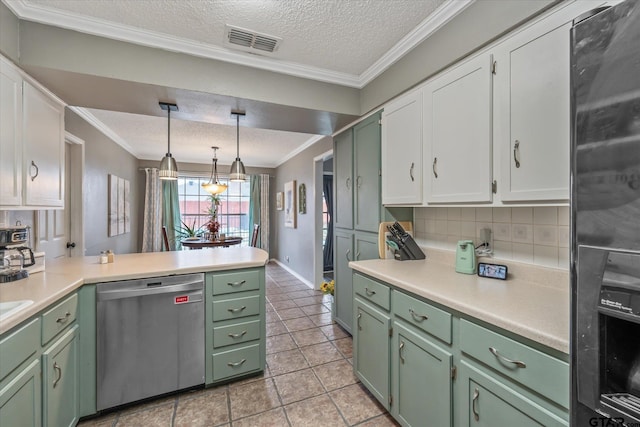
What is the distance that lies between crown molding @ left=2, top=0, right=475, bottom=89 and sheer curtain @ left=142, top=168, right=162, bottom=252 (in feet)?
15.5

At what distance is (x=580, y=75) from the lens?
710 mm

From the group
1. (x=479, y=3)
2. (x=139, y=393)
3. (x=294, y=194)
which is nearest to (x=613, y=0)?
(x=479, y=3)

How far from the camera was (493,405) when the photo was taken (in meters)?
1.11

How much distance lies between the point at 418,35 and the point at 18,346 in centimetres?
275

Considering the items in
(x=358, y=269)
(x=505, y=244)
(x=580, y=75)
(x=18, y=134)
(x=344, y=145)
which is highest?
(x=344, y=145)

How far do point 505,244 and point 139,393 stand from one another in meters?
2.59

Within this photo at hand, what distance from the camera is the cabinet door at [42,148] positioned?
1805mm

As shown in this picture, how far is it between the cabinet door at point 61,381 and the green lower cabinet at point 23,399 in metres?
0.06

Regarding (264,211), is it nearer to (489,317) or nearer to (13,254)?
(13,254)

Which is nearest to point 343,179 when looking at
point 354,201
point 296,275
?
point 354,201

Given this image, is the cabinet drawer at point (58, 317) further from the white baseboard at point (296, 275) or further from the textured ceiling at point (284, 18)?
the white baseboard at point (296, 275)

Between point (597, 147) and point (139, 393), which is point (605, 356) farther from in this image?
point (139, 393)

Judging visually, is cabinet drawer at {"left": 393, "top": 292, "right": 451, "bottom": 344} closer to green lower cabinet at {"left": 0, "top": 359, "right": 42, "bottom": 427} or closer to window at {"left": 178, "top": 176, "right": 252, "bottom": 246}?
green lower cabinet at {"left": 0, "top": 359, "right": 42, "bottom": 427}

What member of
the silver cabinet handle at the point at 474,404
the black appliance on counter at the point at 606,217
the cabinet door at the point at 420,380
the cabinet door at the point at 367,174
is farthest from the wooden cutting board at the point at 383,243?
the black appliance on counter at the point at 606,217
